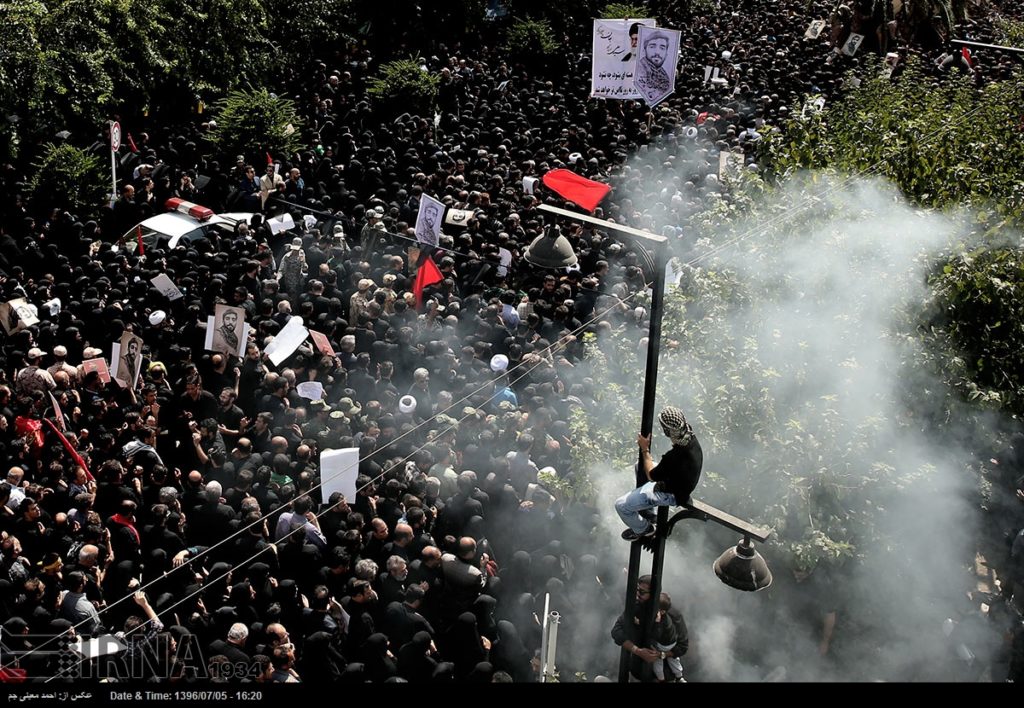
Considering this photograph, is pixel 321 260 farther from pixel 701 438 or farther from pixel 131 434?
pixel 701 438

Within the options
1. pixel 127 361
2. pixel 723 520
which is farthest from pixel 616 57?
pixel 723 520

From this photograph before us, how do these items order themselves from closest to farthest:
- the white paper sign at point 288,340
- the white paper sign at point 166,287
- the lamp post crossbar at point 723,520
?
the lamp post crossbar at point 723,520
the white paper sign at point 288,340
the white paper sign at point 166,287

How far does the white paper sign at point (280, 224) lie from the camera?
1334 centimetres

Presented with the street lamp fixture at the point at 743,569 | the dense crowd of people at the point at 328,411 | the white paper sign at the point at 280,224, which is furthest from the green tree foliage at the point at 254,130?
the street lamp fixture at the point at 743,569

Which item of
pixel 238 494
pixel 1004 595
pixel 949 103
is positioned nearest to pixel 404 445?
pixel 238 494

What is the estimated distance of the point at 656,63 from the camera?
50.8ft

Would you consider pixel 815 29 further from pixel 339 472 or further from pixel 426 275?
pixel 339 472

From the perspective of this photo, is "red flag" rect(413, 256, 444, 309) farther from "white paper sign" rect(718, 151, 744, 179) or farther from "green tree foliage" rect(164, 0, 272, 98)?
"green tree foliage" rect(164, 0, 272, 98)

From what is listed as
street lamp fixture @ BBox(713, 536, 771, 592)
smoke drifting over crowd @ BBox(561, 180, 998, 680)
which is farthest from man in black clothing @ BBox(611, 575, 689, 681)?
smoke drifting over crowd @ BBox(561, 180, 998, 680)

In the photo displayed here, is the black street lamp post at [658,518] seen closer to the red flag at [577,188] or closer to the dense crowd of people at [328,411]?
the dense crowd of people at [328,411]

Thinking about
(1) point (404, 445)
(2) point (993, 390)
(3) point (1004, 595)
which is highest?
(2) point (993, 390)

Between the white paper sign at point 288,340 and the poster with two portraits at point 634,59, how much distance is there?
7.28 metres

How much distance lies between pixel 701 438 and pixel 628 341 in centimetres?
193

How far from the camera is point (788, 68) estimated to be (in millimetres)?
19859
